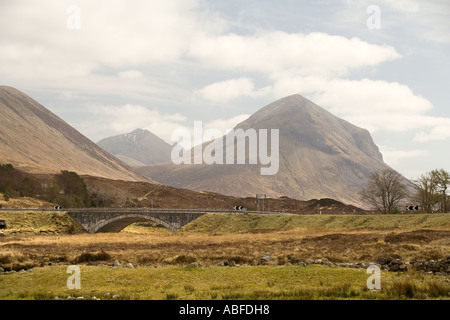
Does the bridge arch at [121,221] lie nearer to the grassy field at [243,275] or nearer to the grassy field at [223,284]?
the grassy field at [243,275]

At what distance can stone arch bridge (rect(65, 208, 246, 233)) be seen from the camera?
122875 millimetres

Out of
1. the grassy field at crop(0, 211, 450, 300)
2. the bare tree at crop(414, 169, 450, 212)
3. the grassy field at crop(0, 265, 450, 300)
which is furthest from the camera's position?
the bare tree at crop(414, 169, 450, 212)

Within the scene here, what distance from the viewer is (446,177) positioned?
112812 mm

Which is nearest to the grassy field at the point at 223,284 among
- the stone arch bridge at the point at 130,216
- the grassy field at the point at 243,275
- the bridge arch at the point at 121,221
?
the grassy field at the point at 243,275

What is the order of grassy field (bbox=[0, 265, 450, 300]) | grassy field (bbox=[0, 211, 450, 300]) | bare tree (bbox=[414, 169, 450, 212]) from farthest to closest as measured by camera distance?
1. bare tree (bbox=[414, 169, 450, 212])
2. grassy field (bbox=[0, 211, 450, 300])
3. grassy field (bbox=[0, 265, 450, 300])

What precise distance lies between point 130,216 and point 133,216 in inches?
30.7

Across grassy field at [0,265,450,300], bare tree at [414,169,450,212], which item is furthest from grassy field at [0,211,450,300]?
bare tree at [414,169,450,212]

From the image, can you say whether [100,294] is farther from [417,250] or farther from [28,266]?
[417,250]

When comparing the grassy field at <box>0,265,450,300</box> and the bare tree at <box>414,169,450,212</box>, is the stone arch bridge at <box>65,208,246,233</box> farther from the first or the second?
the grassy field at <box>0,265,450,300</box>

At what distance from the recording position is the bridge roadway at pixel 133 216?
123 metres

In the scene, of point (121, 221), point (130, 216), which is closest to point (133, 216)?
point (130, 216)
